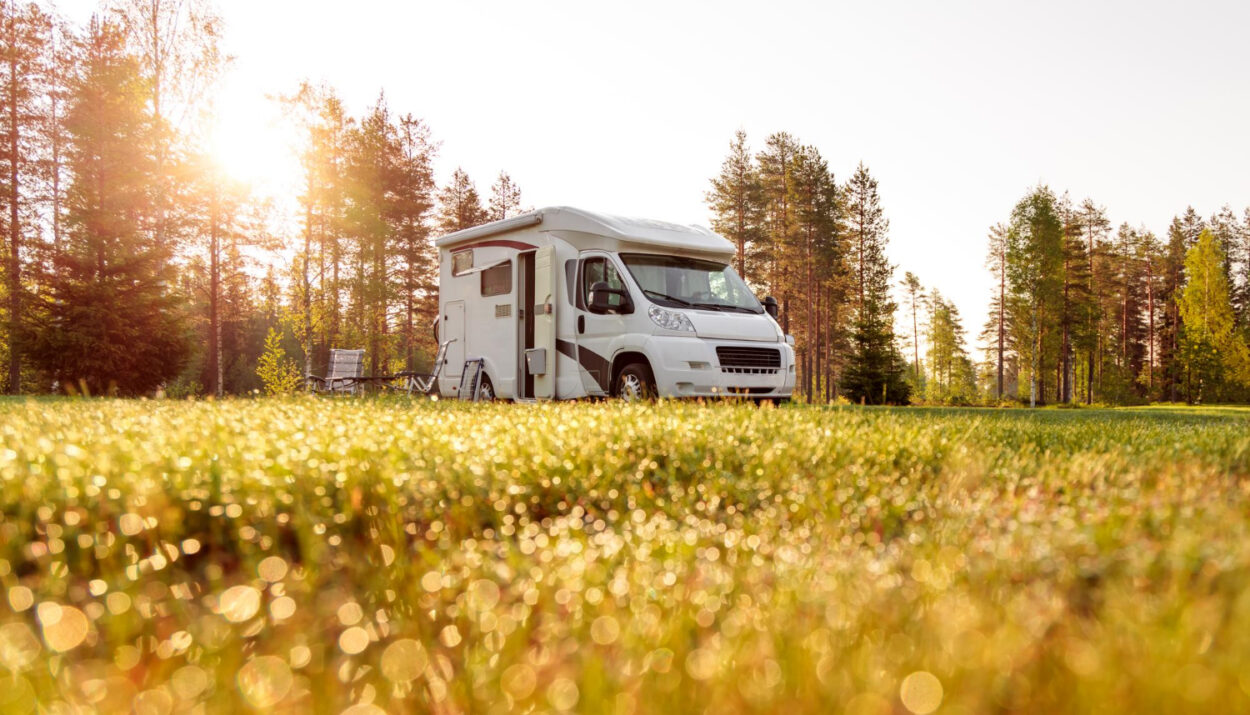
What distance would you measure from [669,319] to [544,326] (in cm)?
210

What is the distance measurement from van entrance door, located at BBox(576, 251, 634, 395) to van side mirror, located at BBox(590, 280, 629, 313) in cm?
1

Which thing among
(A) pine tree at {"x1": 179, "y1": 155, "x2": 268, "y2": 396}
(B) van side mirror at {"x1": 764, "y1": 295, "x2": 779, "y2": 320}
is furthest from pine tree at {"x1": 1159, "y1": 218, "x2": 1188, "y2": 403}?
(A) pine tree at {"x1": 179, "y1": 155, "x2": 268, "y2": 396}

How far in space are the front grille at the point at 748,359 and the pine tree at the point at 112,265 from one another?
12.8 m

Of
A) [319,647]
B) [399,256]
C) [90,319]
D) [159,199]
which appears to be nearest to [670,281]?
[319,647]

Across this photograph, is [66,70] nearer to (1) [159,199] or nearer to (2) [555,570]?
(1) [159,199]

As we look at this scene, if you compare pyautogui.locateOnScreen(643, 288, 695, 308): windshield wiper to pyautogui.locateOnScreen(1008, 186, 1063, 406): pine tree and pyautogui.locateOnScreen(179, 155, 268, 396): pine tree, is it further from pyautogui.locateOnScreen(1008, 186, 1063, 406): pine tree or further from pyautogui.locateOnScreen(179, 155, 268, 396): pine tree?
pyautogui.locateOnScreen(1008, 186, 1063, 406): pine tree

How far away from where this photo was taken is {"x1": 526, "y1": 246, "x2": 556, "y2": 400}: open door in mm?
11344

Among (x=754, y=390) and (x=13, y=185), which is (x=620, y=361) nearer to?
(x=754, y=390)

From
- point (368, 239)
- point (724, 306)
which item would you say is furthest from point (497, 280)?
point (368, 239)

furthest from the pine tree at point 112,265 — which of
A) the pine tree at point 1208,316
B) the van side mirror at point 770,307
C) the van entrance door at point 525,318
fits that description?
the pine tree at point 1208,316

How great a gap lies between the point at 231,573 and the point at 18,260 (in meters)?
27.9

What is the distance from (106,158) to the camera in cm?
2300

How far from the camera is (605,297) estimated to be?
1059 centimetres

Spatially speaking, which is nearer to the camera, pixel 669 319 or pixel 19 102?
pixel 669 319
